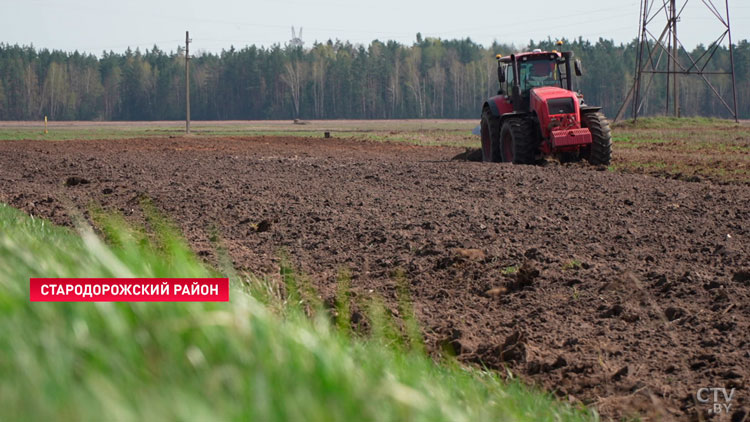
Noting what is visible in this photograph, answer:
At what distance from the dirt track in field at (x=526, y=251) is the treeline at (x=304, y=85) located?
11250 cm

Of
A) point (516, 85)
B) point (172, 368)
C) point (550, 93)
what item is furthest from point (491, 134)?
point (172, 368)

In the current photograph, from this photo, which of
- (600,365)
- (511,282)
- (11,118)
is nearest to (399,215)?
(511,282)

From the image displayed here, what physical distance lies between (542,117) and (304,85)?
12014cm

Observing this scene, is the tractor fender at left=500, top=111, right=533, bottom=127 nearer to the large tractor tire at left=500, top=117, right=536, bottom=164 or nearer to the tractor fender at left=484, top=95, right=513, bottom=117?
the large tractor tire at left=500, top=117, right=536, bottom=164

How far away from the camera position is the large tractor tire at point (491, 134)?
65.2ft

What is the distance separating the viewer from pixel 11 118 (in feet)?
442

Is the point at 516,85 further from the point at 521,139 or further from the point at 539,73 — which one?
the point at 521,139

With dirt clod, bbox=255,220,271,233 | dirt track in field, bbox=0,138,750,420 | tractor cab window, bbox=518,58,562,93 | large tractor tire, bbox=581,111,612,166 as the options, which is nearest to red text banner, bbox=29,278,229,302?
dirt track in field, bbox=0,138,750,420

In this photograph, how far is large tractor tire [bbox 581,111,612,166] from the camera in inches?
677

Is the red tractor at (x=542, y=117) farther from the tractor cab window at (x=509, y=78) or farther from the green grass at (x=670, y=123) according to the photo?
the green grass at (x=670, y=123)

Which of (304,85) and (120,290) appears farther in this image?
(304,85)

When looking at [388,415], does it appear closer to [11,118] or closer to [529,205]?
[529,205]

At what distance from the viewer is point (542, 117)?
17312mm

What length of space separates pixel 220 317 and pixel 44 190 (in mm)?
12353
